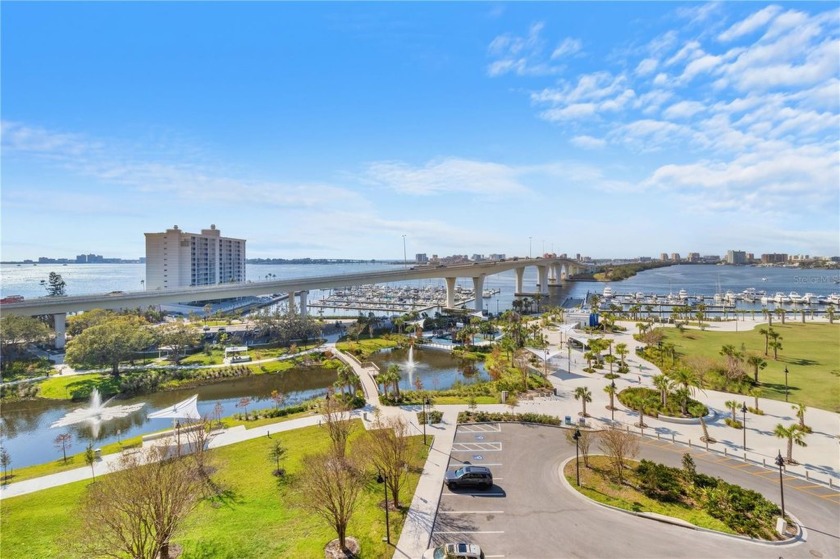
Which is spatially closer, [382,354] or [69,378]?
[69,378]

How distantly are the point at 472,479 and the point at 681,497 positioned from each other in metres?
10.6

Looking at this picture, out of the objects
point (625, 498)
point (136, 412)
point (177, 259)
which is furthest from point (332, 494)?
point (177, 259)

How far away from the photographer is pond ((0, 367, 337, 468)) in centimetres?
2956

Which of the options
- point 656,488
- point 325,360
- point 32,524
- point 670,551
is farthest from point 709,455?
point 325,360

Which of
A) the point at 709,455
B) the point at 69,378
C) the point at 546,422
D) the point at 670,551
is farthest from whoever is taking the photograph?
the point at 69,378

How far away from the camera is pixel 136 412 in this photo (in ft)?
118

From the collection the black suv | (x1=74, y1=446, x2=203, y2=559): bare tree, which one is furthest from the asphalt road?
(x1=74, y1=446, x2=203, y2=559): bare tree

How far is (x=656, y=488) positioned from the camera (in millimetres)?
20750

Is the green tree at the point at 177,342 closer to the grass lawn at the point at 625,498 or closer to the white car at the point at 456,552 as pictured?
the white car at the point at 456,552

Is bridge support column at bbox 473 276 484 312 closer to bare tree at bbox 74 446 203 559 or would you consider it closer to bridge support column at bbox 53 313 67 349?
bridge support column at bbox 53 313 67 349

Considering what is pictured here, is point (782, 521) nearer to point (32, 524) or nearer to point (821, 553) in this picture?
point (821, 553)

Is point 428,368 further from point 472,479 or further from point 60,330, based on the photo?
point 60,330

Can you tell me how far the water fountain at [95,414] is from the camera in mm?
32156

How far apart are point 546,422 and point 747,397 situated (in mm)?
19626
